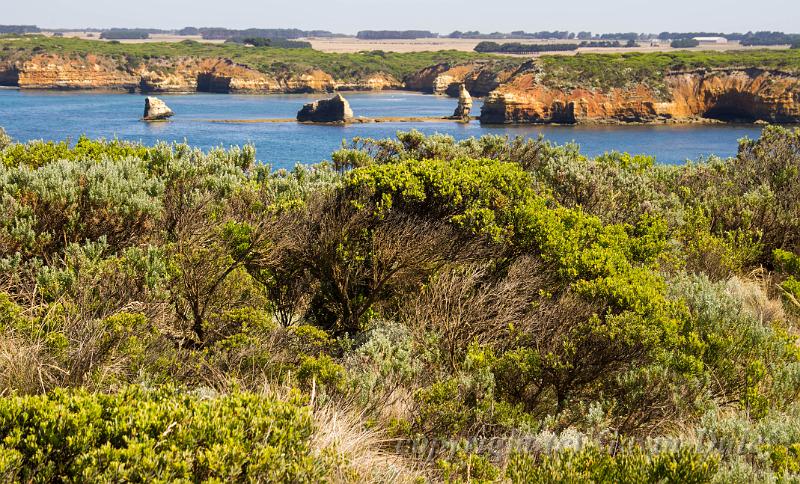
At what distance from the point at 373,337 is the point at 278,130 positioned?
2986 inches

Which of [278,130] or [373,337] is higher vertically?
[278,130]

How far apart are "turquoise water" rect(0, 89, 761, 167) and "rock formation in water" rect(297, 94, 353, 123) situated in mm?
3281

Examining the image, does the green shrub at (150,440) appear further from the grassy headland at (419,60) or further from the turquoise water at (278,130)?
the grassy headland at (419,60)

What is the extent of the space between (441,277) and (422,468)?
13.4 ft

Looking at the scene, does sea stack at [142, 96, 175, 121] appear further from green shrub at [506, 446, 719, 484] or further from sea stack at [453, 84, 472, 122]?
green shrub at [506, 446, 719, 484]

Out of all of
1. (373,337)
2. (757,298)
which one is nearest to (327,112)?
(757,298)

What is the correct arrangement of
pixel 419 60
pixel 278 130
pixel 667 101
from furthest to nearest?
1. pixel 419 60
2. pixel 667 101
3. pixel 278 130

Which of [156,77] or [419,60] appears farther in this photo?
[419,60]

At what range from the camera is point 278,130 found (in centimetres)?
8262

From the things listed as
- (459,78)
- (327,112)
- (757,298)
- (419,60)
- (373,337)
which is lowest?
(757,298)

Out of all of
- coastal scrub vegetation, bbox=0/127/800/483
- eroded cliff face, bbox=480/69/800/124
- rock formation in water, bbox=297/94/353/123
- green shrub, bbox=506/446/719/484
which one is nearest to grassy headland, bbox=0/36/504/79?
rock formation in water, bbox=297/94/353/123

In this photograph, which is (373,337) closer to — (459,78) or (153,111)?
(153,111)

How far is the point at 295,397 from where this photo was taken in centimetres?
551

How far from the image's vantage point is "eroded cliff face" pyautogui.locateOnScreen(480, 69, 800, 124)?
318 feet
